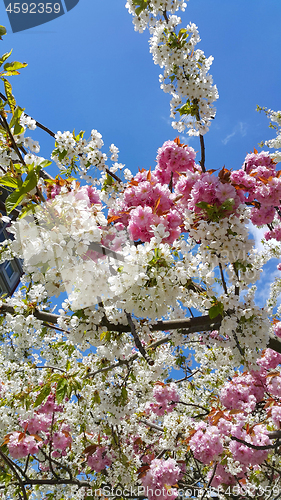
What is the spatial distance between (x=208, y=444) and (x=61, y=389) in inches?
99.0

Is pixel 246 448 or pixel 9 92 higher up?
pixel 9 92

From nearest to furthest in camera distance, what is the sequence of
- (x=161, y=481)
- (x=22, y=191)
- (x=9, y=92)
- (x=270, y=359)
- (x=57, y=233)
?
(x=22, y=191)
(x=57, y=233)
(x=9, y=92)
(x=161, y=481)
(x=270, y=359)

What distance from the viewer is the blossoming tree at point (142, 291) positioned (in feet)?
6.08

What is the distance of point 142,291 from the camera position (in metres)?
1.83

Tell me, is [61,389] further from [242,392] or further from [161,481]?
[242,392]

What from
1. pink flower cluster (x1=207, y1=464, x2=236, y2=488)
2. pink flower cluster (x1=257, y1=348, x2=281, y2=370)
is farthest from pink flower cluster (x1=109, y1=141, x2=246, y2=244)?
pink flower cluster (x1=207, y1=464, x2=236, y2=488)

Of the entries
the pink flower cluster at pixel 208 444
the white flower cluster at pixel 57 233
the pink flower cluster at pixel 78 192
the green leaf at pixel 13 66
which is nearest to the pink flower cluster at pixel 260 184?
the pink flower cluster at pixel 78 192

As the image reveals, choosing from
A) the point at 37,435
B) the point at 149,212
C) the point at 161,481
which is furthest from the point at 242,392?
the point at 149,212

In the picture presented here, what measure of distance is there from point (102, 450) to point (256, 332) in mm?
3794

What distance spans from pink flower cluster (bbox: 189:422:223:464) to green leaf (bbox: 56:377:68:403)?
2.41 meters

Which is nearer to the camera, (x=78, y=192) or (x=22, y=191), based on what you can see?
(x=22, y=191)

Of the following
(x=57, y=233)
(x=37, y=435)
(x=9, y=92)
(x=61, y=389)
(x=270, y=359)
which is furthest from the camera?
(x=270, y=359)

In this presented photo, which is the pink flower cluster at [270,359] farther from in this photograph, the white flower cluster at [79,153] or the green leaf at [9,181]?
the green leaf at [9,181]

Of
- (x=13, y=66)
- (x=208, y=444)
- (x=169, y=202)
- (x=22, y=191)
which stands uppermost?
(x=13, y=66)
